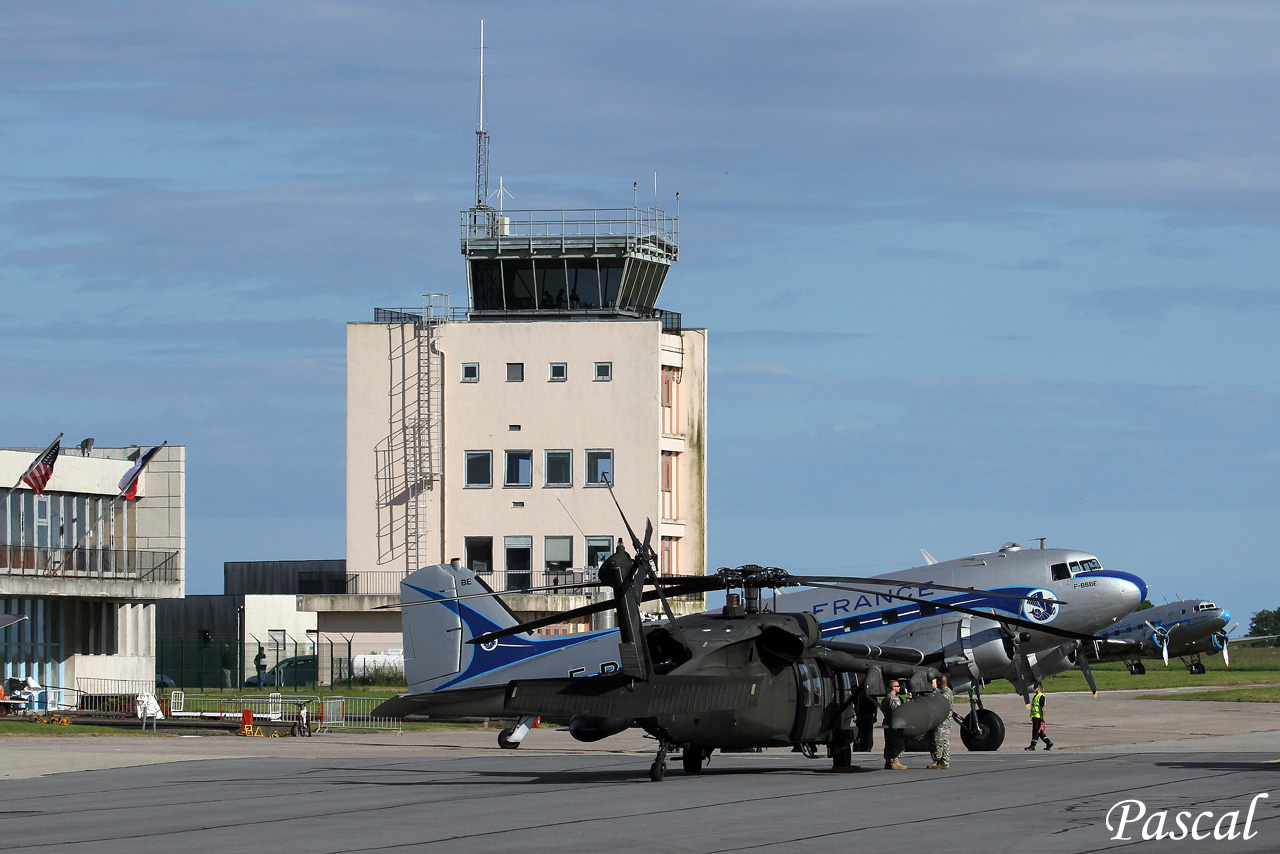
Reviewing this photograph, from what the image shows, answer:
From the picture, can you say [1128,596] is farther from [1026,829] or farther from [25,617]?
[25,617]

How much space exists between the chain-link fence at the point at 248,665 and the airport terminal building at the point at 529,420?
4408 mm

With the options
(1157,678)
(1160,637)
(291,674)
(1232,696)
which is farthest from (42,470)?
(1157,678)

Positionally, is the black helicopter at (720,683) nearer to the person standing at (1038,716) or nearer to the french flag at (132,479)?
the person standing at (1038,716)

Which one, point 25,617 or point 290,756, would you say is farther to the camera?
point 25,617

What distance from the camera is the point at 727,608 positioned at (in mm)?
29875

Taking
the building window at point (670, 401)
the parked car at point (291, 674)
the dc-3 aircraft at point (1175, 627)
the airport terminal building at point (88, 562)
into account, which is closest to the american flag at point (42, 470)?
the airport terminal building at point (88, 562)

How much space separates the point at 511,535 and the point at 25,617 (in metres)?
29.9

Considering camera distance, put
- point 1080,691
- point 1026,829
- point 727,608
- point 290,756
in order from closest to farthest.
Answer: point 1026,829 → point 727,608 → point 290,756 → point 1080,691

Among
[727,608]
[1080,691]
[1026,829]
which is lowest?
[1080,691]

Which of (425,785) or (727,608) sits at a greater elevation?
(727,608)

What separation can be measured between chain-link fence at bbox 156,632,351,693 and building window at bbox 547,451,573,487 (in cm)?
1404

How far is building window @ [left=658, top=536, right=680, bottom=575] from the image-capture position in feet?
284

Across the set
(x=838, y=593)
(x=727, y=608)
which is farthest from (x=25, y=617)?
(x=727, y=608)

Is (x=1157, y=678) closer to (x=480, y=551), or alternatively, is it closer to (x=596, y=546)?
(x=596, y=546)
